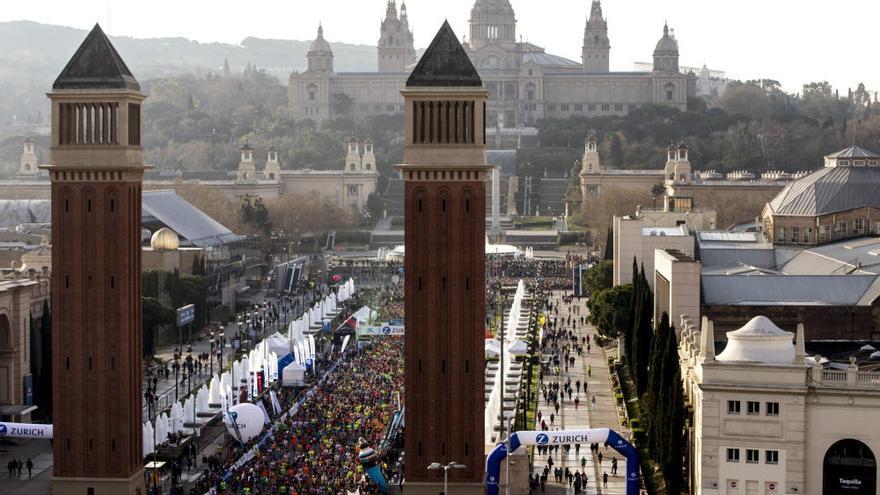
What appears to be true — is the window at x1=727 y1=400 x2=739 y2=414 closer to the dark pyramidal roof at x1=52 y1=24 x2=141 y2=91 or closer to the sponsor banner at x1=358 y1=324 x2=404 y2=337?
the dark pyramidal roof at x1=52 y1=24 x2=141 y2=91

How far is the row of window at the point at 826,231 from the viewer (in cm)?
9188

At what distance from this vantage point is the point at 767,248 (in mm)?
92375

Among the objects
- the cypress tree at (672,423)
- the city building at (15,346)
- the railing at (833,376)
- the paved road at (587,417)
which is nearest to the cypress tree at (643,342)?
the paved road at (587,417)

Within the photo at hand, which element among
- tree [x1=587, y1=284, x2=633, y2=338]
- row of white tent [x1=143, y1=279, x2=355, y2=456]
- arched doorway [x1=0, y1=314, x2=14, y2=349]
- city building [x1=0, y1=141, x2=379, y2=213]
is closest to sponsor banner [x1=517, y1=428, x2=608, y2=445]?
row of white tent [x1=143, y1=279, x2=355, y2=456]

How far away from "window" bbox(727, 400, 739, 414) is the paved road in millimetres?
7968

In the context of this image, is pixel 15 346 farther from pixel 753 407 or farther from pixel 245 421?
pixel 753 407

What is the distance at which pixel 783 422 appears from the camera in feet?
165

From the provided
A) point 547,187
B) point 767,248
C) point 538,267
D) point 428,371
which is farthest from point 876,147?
point 428,371

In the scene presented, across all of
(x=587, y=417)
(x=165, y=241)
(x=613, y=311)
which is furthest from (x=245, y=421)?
(x=165, y=241)

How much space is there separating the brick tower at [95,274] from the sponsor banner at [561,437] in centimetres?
1186

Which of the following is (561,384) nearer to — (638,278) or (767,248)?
(638,278)

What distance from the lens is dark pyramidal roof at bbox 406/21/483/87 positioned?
157 ft

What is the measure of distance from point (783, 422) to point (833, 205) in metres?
45.3

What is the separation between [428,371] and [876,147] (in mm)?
156916
